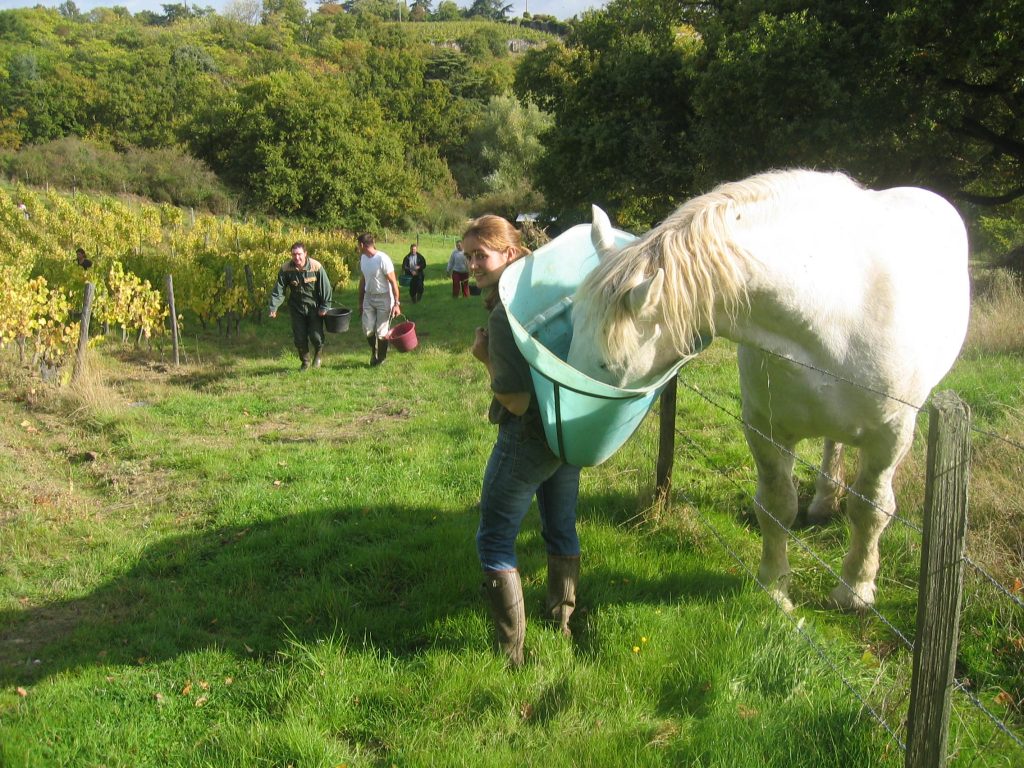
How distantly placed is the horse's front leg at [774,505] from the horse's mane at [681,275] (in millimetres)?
1084

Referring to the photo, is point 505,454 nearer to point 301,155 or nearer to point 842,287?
point 842,287

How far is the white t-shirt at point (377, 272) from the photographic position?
10.3 metres

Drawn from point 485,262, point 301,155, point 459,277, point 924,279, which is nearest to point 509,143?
point 301,155

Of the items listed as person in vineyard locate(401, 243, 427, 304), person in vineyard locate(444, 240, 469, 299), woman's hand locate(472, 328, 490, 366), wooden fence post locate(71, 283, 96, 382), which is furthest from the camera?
person in vineyard locate(444, 240, 469, 299)

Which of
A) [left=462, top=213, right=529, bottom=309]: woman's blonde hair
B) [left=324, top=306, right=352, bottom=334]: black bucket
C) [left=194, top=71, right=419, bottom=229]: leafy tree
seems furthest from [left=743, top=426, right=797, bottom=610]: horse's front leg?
[left=194, top=71, right=419, bottom=229]: leafy tree

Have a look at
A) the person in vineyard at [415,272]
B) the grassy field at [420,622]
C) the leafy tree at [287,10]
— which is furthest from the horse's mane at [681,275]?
the leafy tree at [287,10]

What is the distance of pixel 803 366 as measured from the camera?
280 centimetres

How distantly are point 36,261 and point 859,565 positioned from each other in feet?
49.5

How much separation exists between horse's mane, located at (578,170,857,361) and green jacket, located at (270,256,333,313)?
8176 mm

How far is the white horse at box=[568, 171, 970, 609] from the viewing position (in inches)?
95.6

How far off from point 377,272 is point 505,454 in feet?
26.2

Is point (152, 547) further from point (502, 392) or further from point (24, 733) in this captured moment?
point (502, 392)

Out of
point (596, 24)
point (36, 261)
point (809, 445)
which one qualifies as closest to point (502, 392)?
point (809, 445)

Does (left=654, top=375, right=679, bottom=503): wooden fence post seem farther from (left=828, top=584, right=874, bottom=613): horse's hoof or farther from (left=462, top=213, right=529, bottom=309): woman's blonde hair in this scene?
(left=462, top=213, right=529, bottom=309): woman's blonde hair
